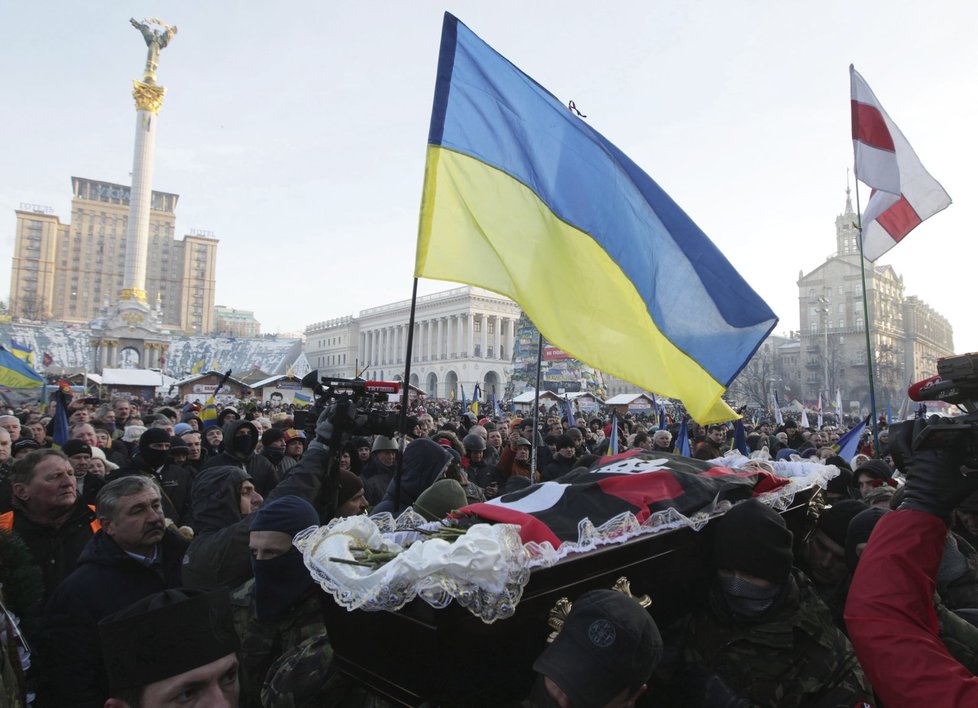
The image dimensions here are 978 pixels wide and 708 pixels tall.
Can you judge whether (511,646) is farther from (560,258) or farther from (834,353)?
(834,353)

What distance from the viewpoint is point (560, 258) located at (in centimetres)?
363

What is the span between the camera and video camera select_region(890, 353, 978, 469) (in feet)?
4.20

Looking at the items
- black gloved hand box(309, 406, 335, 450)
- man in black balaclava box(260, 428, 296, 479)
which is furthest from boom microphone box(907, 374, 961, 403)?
man in black balaclava box(260, 428, 296, 479)

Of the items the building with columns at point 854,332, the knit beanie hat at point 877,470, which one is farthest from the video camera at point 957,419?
the building with columns at point 854,332

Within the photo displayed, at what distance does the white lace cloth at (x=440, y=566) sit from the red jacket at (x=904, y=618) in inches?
30.1

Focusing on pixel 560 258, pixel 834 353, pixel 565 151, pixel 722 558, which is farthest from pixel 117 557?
pixel 834 353

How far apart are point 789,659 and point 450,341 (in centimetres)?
8231

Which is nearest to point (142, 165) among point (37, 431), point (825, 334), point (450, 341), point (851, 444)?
point (450, 341)

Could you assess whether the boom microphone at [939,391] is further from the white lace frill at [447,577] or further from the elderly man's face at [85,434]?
the elderly man's face at [85,434]

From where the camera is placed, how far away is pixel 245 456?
5.76 metres

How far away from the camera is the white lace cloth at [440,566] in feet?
5.24

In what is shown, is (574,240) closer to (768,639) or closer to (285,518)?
(285,518)

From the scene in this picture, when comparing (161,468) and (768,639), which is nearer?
(768,639)

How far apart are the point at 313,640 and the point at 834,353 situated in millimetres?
66161
